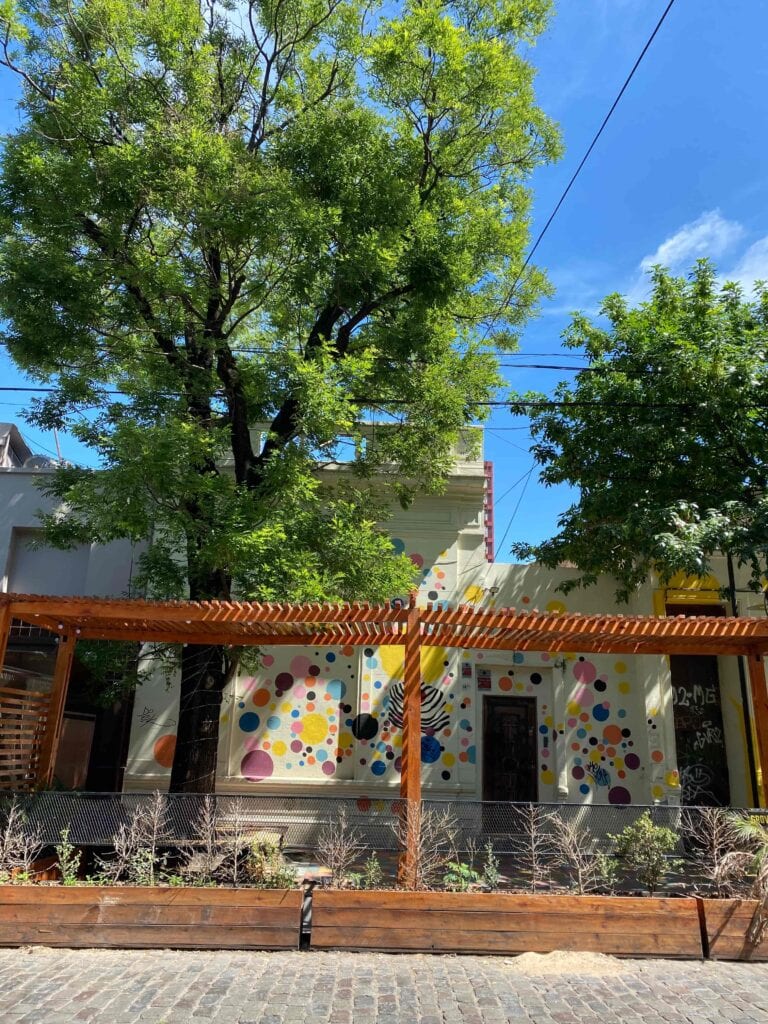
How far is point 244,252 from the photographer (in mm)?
8312

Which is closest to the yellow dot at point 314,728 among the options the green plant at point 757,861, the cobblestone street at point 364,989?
the cobblestone street at point 364,989

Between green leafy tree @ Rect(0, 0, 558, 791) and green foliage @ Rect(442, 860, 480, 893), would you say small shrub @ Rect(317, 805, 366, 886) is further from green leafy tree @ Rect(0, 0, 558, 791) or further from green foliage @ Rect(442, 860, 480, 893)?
green leafy tree @ Rect(0, 0, 558, 791)

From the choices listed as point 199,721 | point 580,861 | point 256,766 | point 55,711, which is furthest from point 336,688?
point 580,861

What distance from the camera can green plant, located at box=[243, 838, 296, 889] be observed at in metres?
5.81

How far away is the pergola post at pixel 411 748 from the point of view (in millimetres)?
5949

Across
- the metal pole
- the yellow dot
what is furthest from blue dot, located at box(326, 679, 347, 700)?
the metal pole

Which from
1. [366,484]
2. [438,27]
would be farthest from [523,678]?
[438,27]

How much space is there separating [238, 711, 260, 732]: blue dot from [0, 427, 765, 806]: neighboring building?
37mm

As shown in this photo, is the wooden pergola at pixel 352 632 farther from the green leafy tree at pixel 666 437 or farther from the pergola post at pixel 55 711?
the green leafy tree at pixel 666 437

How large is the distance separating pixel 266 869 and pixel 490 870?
188 centimetres

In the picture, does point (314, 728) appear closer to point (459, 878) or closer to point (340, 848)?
point (340, 848)

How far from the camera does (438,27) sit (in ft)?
25.7

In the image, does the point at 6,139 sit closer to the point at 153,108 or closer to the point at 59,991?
the point at 153,108

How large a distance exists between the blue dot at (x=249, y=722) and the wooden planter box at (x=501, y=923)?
20.3 feet
